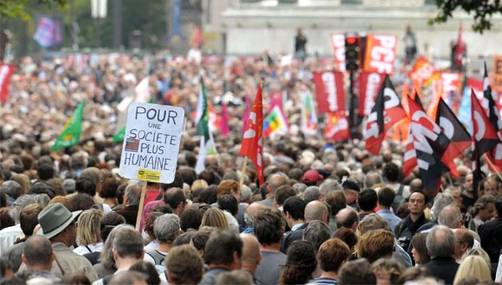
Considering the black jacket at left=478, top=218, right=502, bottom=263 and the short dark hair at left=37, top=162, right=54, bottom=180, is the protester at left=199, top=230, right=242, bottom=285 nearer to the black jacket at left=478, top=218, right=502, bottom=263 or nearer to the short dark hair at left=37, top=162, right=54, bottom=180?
the black jacket at left=478, top=218, right=502, bottom=263

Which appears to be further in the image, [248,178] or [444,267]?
[248,178]

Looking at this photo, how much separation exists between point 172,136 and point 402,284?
14.9 feet

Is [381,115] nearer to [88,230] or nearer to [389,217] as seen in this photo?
[389,217]

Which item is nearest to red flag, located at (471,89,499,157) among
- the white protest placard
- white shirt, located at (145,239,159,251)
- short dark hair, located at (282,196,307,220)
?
short dark hair, located at (282,196,307,220)

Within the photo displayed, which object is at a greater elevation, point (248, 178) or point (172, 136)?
point (172, 136)

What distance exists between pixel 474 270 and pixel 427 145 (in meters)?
8.65

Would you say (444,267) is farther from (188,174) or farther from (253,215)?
(188,174)

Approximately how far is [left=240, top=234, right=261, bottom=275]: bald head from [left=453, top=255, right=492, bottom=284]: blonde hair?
4.17 ft

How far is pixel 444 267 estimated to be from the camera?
42.8 ft

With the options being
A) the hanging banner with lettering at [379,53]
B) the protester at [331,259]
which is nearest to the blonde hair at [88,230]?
the protester at [331,259]

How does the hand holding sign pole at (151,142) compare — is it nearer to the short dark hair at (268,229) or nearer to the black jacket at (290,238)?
the black jacket at (290,238)

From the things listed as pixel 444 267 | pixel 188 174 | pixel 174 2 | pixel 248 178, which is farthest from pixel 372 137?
pixel 174 2

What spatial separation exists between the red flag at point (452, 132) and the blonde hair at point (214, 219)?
6.94 meters

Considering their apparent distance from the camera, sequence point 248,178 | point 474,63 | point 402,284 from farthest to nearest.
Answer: point 474,63 < point 248,178 < point 402,284
